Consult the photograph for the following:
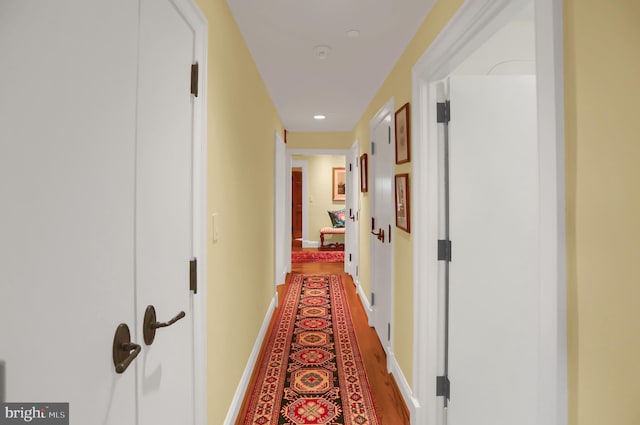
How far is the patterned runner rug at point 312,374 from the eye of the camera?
6.97 ft

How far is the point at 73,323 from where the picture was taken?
27.3 inches

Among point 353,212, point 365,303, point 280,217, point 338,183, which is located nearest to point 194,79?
point 365,303

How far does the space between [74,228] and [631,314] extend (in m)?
1.17

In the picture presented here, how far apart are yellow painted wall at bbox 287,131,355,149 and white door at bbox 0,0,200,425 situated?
4574 mm

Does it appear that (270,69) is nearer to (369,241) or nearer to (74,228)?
(369,241)

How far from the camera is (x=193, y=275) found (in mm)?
1366

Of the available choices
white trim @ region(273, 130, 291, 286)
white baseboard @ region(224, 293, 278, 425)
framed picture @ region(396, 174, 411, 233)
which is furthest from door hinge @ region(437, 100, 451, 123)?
white trim @ region(273, 130, 291, 286)

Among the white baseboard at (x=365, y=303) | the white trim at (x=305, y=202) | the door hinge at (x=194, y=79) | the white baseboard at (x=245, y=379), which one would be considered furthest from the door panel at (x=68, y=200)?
the white trim at (x=305, y=202)

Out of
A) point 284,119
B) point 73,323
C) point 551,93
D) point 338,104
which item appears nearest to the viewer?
point 73,323

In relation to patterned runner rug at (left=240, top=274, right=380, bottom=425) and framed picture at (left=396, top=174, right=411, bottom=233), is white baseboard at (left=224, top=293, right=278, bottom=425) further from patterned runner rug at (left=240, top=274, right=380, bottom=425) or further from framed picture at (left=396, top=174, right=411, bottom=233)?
framed picture at (left=396, top=174, right=411, bottom=233)

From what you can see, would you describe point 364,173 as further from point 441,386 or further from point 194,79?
point 194,79

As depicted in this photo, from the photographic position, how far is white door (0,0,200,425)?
0.57 meters

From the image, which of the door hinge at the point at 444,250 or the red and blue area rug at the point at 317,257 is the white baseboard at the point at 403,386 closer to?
the door hinge at the point at 444,250

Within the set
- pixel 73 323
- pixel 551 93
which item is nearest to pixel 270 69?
pixel 551 93
